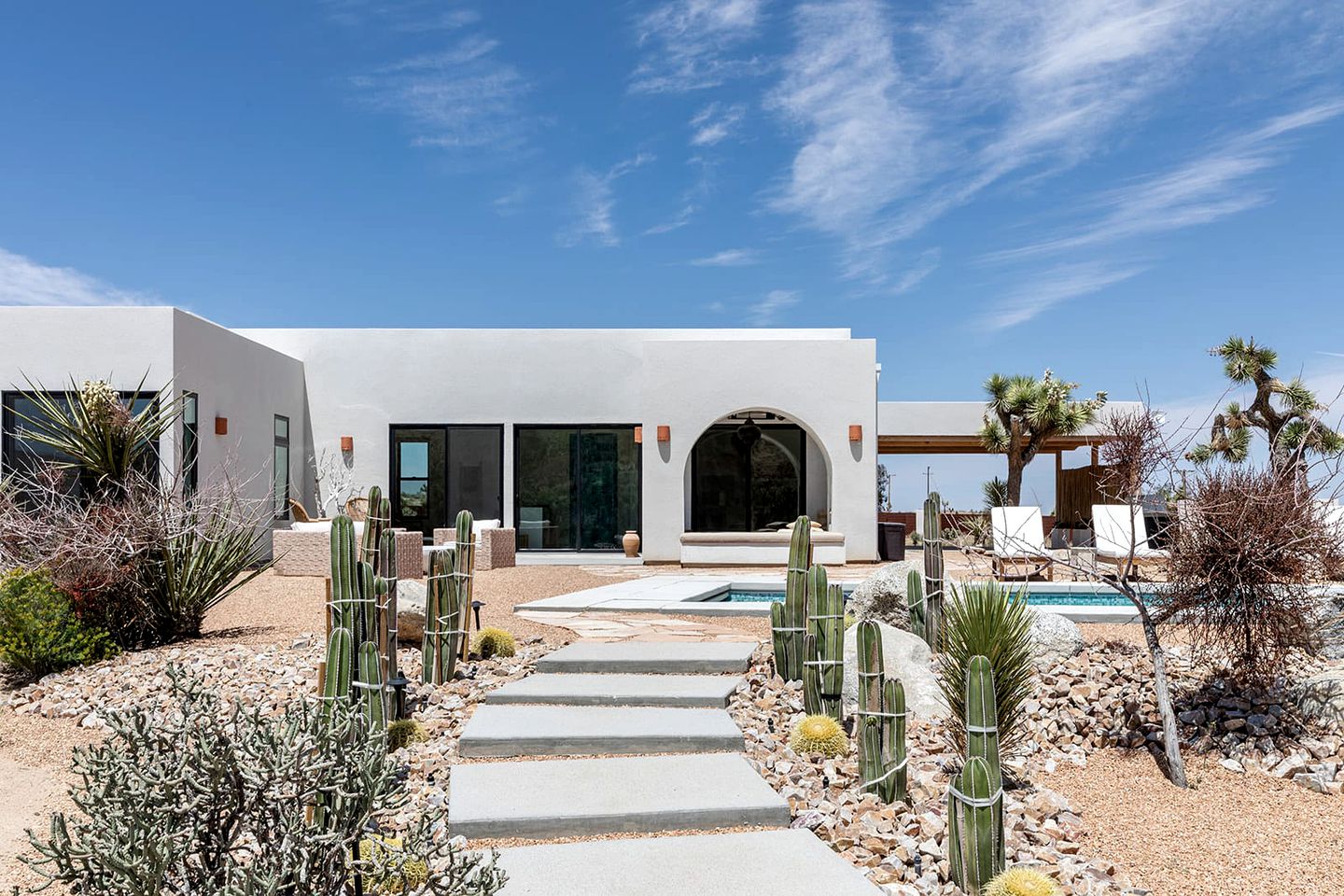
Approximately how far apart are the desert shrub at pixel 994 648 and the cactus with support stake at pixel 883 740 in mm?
868

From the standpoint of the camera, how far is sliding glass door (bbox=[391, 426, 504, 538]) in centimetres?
1680

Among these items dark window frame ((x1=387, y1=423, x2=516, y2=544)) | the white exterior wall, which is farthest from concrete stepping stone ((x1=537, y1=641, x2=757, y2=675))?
dark window frame ((x1=387, y1=423, x2=516, y2=544))

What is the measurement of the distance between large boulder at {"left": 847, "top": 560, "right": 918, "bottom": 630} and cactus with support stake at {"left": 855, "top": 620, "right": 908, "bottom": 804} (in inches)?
138

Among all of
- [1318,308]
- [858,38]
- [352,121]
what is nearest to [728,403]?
[858,38]

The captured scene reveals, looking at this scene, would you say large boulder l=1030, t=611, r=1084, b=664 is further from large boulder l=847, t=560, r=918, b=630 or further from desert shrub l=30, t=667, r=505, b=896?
desert shrub l=30, t=667, r=505, b=896

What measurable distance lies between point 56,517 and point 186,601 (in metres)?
1.26

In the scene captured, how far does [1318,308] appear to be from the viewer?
30.8 feet

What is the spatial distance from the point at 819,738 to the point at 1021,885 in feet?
5.52

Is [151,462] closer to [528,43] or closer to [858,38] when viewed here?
[528,43]

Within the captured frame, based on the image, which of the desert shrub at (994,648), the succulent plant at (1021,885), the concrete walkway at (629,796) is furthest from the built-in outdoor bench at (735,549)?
the succulent plant at (1021,885)

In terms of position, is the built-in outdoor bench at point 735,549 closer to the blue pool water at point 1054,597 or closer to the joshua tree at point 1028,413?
the blue pool water at point 1054,597

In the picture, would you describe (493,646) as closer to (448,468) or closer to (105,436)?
(105,436)

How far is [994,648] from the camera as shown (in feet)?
16.2

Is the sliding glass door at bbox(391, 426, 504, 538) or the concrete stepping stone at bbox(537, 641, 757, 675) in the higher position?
the sliding glass door at bbox(391, 426, 504, 538)
